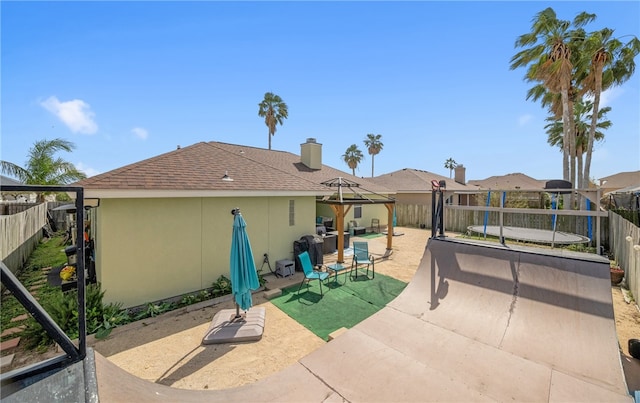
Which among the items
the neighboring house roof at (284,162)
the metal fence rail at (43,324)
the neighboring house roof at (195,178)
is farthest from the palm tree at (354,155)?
the metal fence rail at (43,324)

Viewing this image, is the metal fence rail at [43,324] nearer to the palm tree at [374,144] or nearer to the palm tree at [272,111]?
the palm tree at [272,111]

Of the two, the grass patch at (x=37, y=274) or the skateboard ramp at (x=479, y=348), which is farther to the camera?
the grass patch at (x=37, y=274)

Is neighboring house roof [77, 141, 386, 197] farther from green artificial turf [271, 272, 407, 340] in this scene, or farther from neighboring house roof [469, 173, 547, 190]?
neighboring house roof [469, 173, 547, 190]

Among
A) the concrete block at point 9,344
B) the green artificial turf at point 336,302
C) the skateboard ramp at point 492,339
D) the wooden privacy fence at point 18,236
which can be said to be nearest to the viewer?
the skateboard ramp at point 492,339

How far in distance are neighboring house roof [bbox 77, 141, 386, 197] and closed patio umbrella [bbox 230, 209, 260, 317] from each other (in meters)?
2.41

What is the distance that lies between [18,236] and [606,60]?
28.8m

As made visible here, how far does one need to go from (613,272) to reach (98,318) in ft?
49.2

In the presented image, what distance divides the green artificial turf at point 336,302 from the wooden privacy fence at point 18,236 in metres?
7.42

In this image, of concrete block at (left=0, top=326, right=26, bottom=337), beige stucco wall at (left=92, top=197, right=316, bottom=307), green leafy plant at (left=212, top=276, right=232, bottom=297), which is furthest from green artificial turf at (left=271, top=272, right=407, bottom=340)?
concrete block at (left=0, top=326, right=26, bottom=337)

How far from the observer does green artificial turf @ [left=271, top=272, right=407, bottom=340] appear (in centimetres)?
610

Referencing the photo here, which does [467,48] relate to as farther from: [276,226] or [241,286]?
[241,286]

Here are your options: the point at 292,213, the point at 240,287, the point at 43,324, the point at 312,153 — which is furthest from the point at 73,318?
the point at 312,153

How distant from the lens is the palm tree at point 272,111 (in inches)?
1176

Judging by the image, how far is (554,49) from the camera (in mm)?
13930
